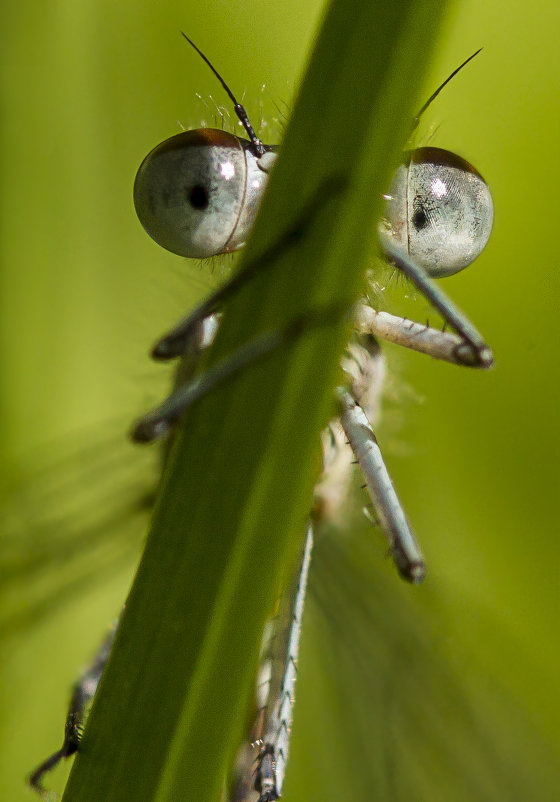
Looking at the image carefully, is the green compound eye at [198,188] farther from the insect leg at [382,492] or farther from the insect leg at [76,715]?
the insect leg at [76,715]

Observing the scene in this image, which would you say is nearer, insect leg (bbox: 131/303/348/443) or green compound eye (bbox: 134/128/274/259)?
insect leg (bbox: 131/303/348/443)

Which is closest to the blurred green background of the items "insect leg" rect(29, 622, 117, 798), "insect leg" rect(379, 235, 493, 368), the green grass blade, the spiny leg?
"insect leg" rect(29, 622, 117, 798)

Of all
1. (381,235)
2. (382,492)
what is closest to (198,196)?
(381,235)

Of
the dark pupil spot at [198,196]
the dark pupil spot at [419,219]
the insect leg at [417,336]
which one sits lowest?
the insect leg at [417,336]

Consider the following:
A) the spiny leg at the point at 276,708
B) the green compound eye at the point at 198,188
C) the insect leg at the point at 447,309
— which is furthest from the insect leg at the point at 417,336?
the spiny leg at the point at 276,708

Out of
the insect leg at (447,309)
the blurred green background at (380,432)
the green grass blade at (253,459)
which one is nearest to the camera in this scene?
the green grass blade at (253,459)

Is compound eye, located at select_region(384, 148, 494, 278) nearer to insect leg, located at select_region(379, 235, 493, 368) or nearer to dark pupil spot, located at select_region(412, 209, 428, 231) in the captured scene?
dark pupil spot, located at select_region(412, 209, 428, 231)

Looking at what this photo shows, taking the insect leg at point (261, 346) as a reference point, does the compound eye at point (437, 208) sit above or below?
above

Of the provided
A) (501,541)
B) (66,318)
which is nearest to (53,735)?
(66,318)
